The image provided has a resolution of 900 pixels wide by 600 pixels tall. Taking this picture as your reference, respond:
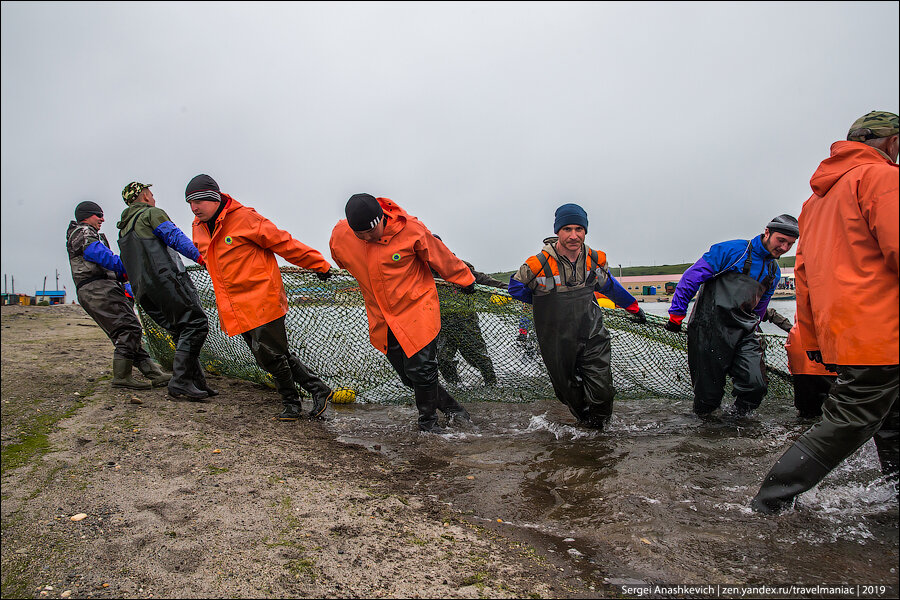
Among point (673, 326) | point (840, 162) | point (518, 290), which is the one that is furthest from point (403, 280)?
point (840, 162)

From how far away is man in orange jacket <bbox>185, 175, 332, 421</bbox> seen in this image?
12.8ft

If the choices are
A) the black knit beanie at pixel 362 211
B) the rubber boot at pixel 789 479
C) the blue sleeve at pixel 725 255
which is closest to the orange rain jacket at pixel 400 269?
the black knit beanie at pixel 362 211

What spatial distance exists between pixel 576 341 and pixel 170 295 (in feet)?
10.6

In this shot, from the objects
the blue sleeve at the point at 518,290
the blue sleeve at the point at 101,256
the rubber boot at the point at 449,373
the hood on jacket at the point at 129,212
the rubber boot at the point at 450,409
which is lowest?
the rubber boot at the point at 450,409

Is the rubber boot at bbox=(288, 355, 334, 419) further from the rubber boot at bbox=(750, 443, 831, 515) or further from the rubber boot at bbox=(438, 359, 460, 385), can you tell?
the rubber boot at bbox=(750, 443, 831, 515)

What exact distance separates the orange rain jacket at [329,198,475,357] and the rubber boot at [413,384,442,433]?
34cm

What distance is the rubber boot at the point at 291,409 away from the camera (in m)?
4.30

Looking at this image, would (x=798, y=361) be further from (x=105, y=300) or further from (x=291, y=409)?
(x=105, y=300)

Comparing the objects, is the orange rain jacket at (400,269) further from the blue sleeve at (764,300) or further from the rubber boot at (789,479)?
the blue sleeve at (764,300)

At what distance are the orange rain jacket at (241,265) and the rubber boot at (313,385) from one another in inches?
22.8

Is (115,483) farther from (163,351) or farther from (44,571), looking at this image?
(163,351)

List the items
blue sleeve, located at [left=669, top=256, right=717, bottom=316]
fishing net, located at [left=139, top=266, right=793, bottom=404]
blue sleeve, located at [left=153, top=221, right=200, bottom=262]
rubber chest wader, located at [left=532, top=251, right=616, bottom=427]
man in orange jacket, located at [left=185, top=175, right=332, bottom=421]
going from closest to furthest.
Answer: rubber chest wader, located at [left=532, top=251, right=616, bottom=427] → man in orange jacket, located at [left=185, top=175, right=332, bottom=421] → blue sleeve, located at [left=669, top=256, right=717, bottom=316] → blue sleeve, located at [left=153, top=221, right=200, bottom=262] → fishing net, located at [left=139, top=266, right=793, bottom=404]

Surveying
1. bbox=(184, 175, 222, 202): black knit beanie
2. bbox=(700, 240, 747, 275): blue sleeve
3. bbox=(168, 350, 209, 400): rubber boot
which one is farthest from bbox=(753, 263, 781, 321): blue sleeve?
bbox=(168, 350, 209, 400): rubber boot

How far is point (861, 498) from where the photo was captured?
2.47 m
